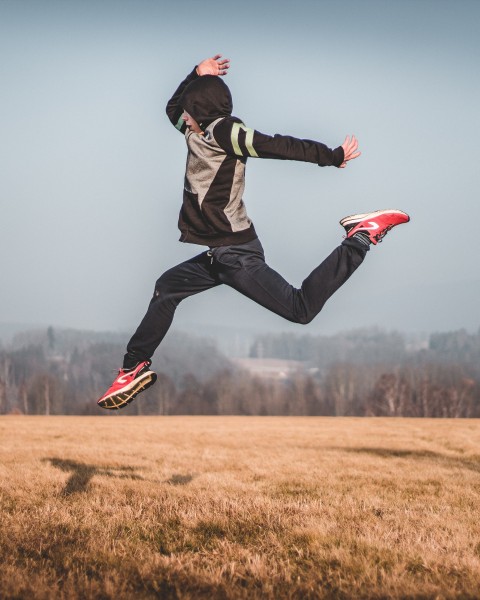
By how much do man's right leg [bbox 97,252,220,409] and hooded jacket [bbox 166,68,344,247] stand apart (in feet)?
1.16

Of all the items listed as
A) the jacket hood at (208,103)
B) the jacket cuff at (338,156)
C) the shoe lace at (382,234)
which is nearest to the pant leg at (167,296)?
the jacket hood at (208,103)

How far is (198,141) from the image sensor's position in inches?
197

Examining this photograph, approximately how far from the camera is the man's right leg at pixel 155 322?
5.38 meters

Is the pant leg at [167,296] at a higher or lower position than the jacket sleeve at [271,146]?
lower

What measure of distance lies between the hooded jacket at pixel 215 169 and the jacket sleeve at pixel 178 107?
0.28 meters

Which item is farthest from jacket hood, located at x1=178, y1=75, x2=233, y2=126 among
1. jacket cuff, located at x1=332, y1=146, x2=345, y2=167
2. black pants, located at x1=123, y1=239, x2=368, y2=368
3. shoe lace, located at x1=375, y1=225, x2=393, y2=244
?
shoe lace, located at x1=375, y1=225, x2=393, y2=244

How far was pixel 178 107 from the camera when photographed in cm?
541

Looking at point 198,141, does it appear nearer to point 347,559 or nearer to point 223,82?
point 223,82

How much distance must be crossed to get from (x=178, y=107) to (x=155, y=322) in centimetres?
204

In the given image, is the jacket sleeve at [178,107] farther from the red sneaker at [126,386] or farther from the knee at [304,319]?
the red sneaker at [126,386]

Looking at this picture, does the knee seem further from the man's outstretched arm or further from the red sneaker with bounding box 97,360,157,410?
the red sneaker with bounding box 97,360,157,410

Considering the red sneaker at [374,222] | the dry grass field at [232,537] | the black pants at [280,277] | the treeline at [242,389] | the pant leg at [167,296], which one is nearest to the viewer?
the dry grass field at [232,537]

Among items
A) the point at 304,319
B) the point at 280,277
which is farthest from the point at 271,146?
the point at 304,319

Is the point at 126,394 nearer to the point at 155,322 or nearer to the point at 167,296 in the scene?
the point at 155,322
